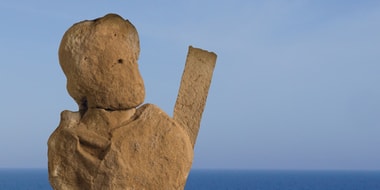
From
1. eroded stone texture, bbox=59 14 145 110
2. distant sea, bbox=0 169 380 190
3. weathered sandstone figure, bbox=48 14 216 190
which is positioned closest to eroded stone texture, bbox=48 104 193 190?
weathered sandstone figure, bbox=48 14 216 190

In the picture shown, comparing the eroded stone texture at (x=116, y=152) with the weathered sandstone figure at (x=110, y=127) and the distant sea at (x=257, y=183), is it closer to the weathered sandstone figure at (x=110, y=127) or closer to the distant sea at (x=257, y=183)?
the weathered sandstone figure at (x=110, y=127)

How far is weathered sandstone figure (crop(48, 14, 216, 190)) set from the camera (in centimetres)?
683

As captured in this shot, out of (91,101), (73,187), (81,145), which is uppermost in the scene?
(91,101)

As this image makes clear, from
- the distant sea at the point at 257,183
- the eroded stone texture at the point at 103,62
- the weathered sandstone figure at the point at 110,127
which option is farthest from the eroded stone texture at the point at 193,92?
the distant sea at the point at 257,183

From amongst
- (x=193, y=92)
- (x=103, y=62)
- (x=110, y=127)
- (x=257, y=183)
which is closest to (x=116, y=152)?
(x=110, y=127)

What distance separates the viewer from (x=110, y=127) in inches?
275

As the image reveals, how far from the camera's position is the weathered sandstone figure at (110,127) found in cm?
683

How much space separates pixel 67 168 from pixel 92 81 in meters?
0.94

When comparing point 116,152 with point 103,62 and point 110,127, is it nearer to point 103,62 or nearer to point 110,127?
point 110,127

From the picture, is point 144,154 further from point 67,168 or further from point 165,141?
point 67,168

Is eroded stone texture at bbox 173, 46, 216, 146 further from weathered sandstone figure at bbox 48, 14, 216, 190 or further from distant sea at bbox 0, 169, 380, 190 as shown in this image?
distant sea at bbox 0, 169, 380, 190

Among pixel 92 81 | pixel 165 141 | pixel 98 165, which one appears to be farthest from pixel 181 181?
pixel 92 81

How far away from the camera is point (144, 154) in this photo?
271 inches

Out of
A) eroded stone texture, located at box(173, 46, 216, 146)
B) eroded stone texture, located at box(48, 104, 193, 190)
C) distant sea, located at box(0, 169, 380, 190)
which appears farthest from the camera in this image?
distant sea, located at box(0, 169, 380, 190)
